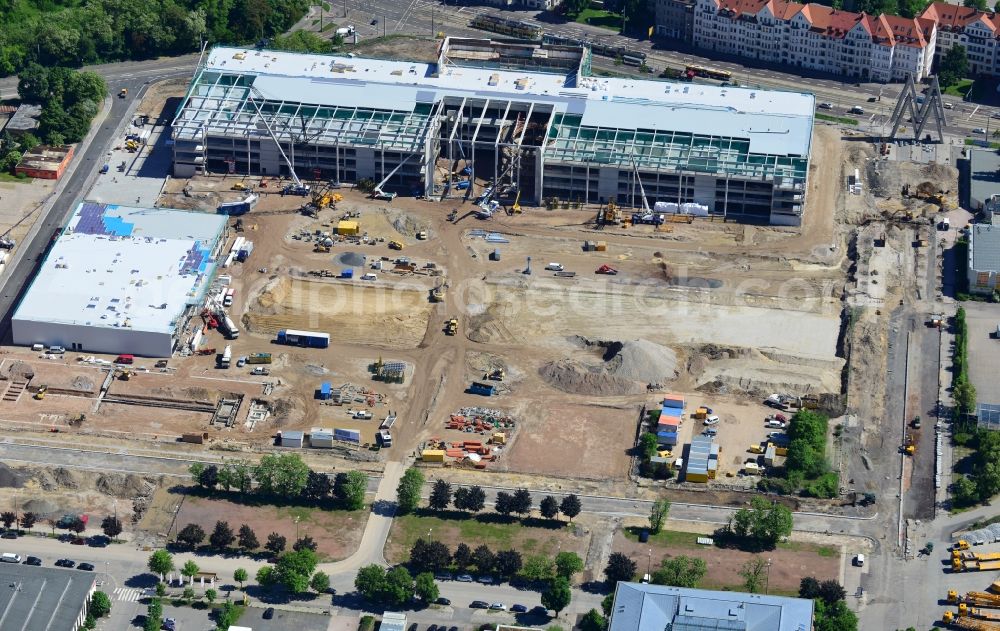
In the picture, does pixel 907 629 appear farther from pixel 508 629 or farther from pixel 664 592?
pixel 508 629

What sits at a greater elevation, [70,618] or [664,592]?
[664,592]

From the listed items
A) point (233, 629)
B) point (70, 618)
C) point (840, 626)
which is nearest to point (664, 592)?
point (840, 626)

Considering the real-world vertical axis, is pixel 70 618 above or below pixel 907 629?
below

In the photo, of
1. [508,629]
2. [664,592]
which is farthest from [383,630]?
[664,592]

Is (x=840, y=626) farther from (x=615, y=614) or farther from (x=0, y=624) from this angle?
(x=0, y=624)

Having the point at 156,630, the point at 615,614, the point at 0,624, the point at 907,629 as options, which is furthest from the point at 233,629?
the point at 907,629
